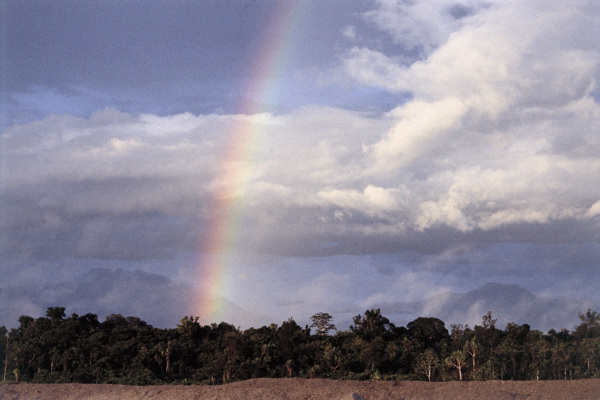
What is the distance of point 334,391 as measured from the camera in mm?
34250

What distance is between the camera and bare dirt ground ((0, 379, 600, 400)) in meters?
33.2

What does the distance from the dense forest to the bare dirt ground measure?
3833mm

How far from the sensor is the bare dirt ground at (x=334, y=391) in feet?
109

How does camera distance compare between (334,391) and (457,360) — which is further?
(457,360)

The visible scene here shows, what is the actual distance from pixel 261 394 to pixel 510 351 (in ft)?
59.6

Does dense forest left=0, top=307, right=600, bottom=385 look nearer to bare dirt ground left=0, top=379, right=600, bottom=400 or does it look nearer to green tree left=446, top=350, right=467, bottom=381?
green tree left=446, top=350, right=467, bottom=381

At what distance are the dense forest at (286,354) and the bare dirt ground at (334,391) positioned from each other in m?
3.83

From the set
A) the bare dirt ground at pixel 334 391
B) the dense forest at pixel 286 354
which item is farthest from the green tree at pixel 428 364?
the bare dirt ground at pixel 334 391

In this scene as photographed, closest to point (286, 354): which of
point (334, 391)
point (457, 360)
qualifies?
point (334, 391)

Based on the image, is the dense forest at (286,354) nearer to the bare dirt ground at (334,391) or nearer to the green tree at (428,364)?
the green tree at (428,364)

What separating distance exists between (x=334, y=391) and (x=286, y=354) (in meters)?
8.46

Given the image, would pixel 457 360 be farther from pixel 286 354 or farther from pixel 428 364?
pixel 286 354

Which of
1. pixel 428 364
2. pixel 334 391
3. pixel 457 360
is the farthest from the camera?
pixel 428 364

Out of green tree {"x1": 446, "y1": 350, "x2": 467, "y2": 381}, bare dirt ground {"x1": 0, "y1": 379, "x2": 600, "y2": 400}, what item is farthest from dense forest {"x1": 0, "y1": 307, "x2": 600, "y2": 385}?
bare dirt ground {"x1": 0, "y1": 379, "x2": 600, "y2": 400}
